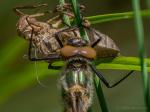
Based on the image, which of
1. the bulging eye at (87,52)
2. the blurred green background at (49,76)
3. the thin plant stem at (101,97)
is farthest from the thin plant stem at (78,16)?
the blurred green background at (49,76)

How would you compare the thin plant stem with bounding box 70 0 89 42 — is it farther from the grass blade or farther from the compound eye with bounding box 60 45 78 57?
the grass blade

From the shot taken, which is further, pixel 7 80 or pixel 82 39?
pixel 7 80

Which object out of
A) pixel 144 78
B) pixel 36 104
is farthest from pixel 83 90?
pixel 36 104

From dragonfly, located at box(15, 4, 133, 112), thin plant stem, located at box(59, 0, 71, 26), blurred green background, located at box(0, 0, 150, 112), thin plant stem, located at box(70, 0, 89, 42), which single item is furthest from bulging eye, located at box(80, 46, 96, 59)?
blurred green background, located at box(0, 0, 150, 112)

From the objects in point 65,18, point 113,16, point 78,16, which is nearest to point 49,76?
point 65,18

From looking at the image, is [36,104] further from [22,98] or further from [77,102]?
[77,102]


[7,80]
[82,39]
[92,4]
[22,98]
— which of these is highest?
[82,39]

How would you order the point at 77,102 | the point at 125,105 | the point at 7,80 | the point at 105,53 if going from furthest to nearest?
the point at 125,105 → the point at 7,80 → the point at 105,53 → the point at 77,102

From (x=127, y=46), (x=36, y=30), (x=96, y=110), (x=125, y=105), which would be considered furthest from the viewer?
(x=127, y=46)
